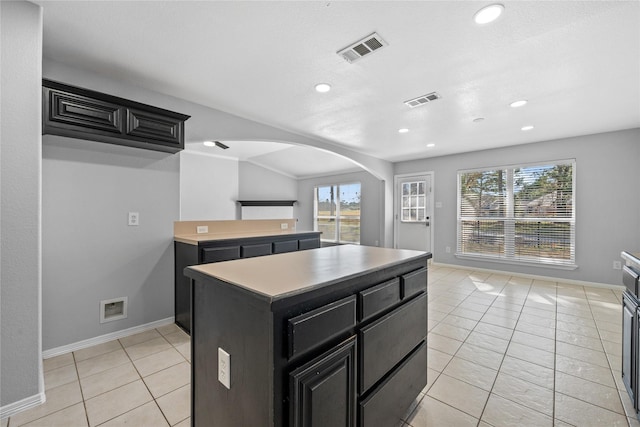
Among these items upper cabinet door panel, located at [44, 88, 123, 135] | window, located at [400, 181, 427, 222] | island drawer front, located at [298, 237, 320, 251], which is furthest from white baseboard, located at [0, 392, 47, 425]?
window, located at [400, 181, 427, 222]

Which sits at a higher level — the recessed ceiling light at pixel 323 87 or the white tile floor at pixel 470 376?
the recessed ceiling light at pixel 323 87

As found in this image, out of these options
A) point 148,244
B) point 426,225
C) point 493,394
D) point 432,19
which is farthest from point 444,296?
point 148,244

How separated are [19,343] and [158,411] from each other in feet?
3.06

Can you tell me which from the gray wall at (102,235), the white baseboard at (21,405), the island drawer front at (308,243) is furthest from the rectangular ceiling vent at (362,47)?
the white baseboard at (21,405)

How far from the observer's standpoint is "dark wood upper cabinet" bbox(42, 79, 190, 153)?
6.74 ft

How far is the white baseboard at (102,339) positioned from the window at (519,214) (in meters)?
5.47

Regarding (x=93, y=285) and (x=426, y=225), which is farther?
(x=426, y=225)

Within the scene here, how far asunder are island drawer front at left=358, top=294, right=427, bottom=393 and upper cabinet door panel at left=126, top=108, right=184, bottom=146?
2.54 meters

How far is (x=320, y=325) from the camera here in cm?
96

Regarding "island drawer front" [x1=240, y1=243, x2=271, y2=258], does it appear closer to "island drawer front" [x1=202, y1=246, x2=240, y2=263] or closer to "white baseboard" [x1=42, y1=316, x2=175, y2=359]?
"island drawer front" [x1=202, y1=246, x2=240, y2=263]

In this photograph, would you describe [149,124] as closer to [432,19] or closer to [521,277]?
[432,19]

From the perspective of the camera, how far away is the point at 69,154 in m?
2.36

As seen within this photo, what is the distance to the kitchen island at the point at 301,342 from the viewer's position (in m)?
0.87

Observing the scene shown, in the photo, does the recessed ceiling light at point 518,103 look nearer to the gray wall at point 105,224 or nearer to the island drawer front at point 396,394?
the island drawer front at point 396,394
